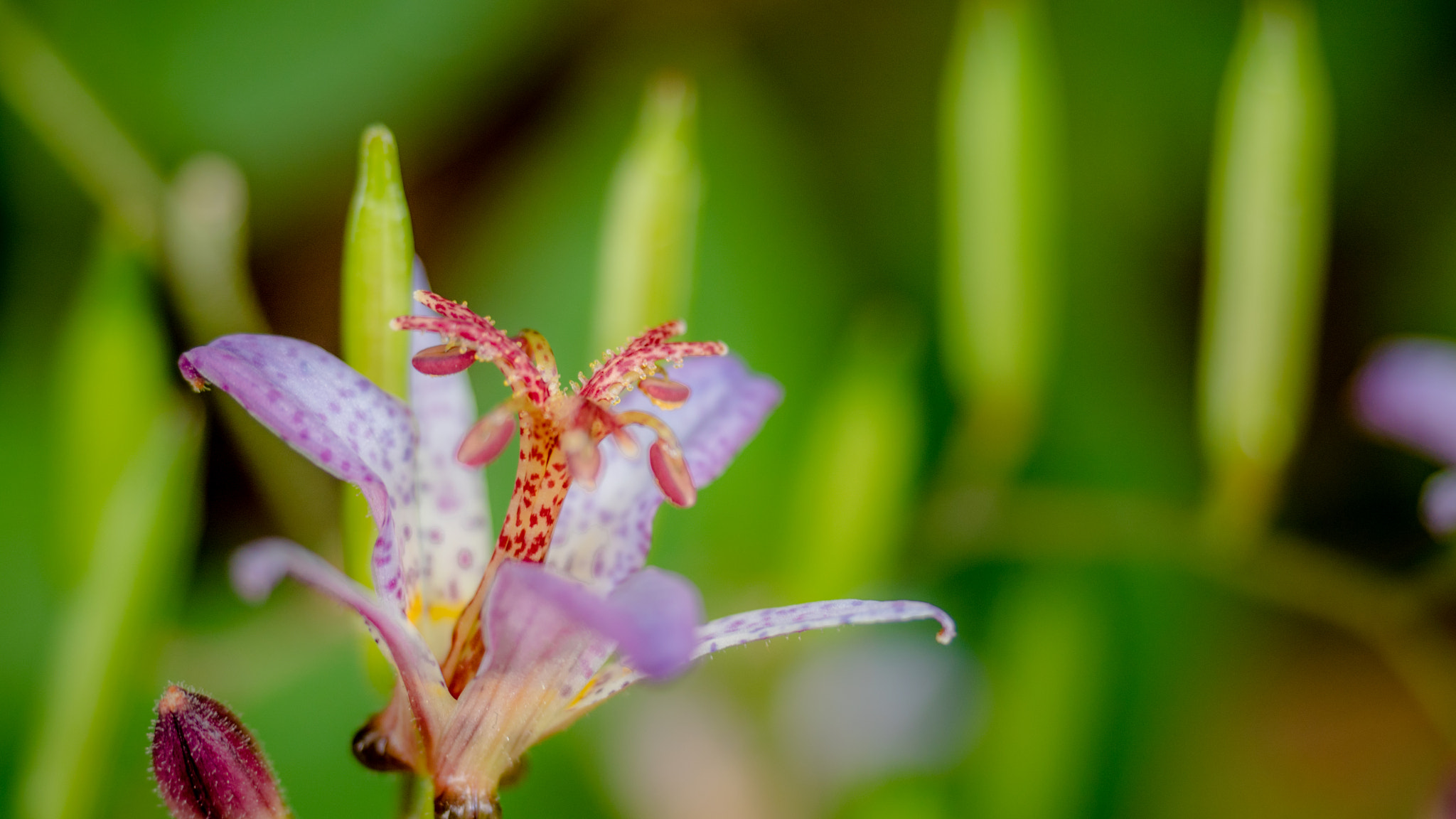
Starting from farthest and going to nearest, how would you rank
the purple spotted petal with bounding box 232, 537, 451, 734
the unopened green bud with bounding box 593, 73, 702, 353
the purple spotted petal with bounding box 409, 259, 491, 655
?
the unopened green bud with bounding box 593, 73, 702, 353
the purple spotted petal with bounding box 409, 259, 491, 655
the purple spotted petal with bounding box 232, 537, 451, 734

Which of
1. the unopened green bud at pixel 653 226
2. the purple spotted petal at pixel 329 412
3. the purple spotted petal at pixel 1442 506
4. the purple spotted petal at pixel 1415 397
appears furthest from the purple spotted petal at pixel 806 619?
the purple spotted petal at pixel 1415 397

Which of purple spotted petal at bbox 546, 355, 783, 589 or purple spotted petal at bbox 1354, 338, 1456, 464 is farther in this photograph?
purple spotted petal at bbox 1354, 338, 1456, 464

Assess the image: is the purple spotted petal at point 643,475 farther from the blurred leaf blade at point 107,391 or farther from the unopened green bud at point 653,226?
the blurred leaf blade at point 107,391

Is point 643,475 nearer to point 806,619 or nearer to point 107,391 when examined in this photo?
point 806,619

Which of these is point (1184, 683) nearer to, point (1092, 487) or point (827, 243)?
point (1092, 487)

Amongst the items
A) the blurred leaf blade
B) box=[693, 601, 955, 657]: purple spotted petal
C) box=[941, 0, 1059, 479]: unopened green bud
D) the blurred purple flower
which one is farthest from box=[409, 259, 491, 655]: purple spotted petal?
the blurred purple flower

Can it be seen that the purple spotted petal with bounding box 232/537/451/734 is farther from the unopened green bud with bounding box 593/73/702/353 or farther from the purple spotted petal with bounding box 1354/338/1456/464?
the purple spotted petal with bounding box 1354/338/1456/464

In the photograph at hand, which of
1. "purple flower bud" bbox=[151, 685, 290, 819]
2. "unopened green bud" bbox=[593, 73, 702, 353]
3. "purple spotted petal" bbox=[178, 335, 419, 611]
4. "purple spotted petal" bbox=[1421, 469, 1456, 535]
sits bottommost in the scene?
"purple flower bud" bbox=[151, 685, 290, 819]

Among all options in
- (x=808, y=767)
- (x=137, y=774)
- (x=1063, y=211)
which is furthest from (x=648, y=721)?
(x=1063, y=211)
